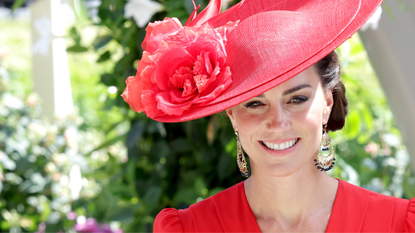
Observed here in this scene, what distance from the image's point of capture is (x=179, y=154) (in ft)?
6.16

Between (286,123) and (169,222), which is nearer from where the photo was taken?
(286,123)

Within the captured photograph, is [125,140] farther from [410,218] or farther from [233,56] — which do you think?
[410,218]

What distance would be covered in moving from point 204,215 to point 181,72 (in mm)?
439

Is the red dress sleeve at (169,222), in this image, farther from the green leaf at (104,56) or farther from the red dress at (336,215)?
the green leaf at (104,56)

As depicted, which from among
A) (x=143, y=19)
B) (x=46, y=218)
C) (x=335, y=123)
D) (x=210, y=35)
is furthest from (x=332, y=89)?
(x=46, y=218)

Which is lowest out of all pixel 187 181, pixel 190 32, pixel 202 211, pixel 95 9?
pixel 187 181

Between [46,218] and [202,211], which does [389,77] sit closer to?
[202,211]

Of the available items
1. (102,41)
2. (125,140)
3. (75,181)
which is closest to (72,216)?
(75,181)

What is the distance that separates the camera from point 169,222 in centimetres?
114

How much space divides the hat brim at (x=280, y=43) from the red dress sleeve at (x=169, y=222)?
337 mm

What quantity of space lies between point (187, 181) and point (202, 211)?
0.62 metres

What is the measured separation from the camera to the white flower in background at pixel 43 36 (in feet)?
6.13

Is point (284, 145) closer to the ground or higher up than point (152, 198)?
higher up

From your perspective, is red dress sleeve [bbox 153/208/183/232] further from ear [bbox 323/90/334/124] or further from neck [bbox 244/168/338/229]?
ear [bbox 323/90/334/124]
